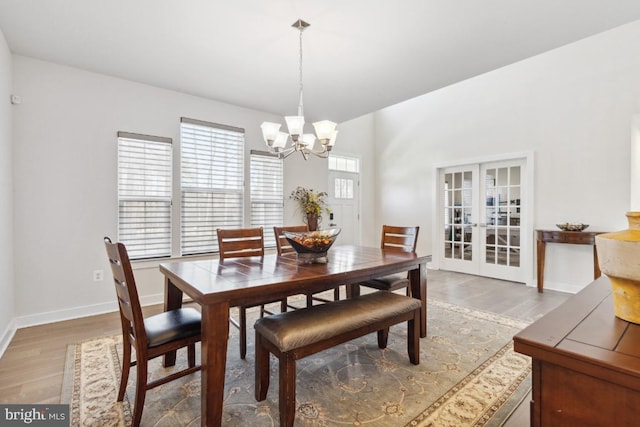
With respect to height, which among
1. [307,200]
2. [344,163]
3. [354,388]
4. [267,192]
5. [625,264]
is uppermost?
[344,163]

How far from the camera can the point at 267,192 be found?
15.4 ft

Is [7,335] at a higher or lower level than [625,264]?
lower

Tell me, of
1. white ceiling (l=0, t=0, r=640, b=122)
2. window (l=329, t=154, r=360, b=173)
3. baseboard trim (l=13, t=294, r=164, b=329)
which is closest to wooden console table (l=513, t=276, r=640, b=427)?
white ceiling (l=0, t=0, r=640, b=122)

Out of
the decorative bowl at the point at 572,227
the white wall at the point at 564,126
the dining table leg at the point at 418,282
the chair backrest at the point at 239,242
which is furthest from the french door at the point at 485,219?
the chair backrest at the point at 239,242

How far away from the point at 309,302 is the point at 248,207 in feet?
6.82

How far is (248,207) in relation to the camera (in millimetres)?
4473

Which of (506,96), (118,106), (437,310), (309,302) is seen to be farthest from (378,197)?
(118,106)

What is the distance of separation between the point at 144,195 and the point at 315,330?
2999 mm

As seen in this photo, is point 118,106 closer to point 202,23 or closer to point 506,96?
point 202,23

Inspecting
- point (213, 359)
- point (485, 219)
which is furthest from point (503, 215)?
point (213, 359)

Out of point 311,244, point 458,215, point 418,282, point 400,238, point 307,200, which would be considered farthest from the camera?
point 458,215

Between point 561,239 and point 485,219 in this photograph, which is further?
point 485,219

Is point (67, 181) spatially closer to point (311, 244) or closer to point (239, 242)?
point (239, 242)

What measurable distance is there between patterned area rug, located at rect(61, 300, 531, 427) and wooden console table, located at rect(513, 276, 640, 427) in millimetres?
1054
